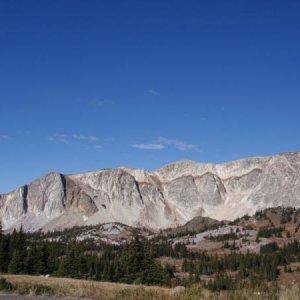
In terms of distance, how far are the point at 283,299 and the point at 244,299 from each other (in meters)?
1.30

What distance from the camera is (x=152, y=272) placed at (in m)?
82.5

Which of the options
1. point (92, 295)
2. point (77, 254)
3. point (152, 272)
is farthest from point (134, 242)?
point (92, 295)

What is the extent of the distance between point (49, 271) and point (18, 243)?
8695 mm

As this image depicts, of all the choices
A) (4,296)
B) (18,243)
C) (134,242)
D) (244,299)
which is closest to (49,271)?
(18,243)

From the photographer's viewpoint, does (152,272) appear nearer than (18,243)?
Yes

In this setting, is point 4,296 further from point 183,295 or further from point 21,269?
point 21,269

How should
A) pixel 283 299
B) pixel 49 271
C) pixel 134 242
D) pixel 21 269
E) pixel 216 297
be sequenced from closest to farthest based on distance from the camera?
pixel 283 299 < pixel 216 297 < pixel 134 242 < pixel 21 269 < pixel 49 271

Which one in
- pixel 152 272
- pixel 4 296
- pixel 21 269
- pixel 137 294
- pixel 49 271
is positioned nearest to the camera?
pixel 137 294

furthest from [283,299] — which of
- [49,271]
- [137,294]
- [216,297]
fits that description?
[49,271]

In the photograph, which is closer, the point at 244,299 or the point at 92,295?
the point at 244,299

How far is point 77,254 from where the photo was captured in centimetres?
10519

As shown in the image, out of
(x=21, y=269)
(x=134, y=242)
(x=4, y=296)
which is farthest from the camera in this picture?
(x=21, y=269)

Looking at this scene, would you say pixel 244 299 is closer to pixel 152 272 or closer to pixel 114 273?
pixel 152 272

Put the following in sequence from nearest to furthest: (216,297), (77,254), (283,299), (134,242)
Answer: (283,299) → (216,297) → (134,242) → (77,254)
